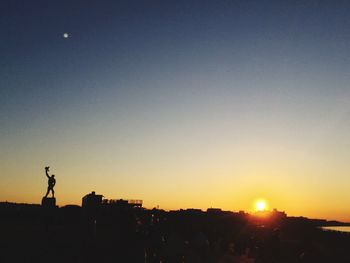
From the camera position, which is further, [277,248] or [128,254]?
[277,248]

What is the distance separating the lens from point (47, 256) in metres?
12.7

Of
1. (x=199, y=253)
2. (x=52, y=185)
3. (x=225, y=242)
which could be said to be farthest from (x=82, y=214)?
(x=199, y=253)

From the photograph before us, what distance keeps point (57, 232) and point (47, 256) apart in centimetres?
605

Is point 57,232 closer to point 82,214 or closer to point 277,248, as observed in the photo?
point 82,214

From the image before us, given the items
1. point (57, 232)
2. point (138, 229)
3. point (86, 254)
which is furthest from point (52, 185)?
point (86, 254)

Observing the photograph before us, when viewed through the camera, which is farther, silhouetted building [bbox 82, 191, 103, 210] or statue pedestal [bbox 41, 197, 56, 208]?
silhouetted building [bbox 82, 191, 103, 210]

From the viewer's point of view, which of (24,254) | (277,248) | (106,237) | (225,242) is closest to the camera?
(24,254)

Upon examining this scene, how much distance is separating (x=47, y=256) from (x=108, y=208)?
642 inches

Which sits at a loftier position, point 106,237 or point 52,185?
→ point 52,185

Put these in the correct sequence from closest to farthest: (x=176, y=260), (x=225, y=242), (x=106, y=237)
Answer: (x=176, y=260)
(x=106, y=237)
(x=225, y=242)

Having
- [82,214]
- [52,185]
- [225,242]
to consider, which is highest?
[52,185]

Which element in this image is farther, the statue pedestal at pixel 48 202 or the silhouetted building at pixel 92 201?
the silhouetted building at pixel 92 201

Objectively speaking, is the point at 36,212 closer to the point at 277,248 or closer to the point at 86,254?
the point at 86,254

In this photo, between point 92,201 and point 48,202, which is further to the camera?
point 92,201
